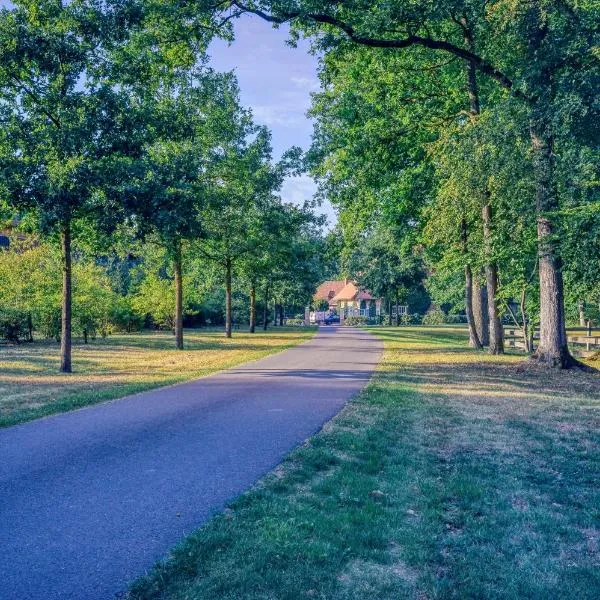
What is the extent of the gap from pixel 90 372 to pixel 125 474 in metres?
10.0

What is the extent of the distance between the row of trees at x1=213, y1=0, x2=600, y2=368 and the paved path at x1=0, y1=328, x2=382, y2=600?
726 cm

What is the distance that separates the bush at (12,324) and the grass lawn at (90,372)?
40.1 inches

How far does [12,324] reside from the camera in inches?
987

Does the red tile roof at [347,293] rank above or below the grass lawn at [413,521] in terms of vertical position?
above

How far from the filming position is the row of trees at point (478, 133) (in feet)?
41.2

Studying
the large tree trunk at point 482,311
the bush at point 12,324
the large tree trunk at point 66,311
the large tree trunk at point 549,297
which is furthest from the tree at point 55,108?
the large tree trunk at point 482,311

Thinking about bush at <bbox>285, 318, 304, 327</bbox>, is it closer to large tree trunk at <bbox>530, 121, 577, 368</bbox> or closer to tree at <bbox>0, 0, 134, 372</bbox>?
large tree trunk at <bbox>530, 121, 577, 368</bbox>

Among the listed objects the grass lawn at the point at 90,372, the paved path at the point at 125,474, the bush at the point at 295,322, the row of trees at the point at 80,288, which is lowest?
the paved path at the point at 125,474

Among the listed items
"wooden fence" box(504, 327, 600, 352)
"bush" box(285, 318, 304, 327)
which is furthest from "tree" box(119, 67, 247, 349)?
"bush" box(285, 318, 304, 327)

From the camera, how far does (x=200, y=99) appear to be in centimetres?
2011

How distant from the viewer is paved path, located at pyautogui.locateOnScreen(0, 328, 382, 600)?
12.2 ft

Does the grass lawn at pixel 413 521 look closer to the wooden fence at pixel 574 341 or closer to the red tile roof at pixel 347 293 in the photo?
the wooden fence at pixel 574 341

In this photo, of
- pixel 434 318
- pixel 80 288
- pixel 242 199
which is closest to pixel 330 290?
pixel 434 318

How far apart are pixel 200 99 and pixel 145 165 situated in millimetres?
6980
